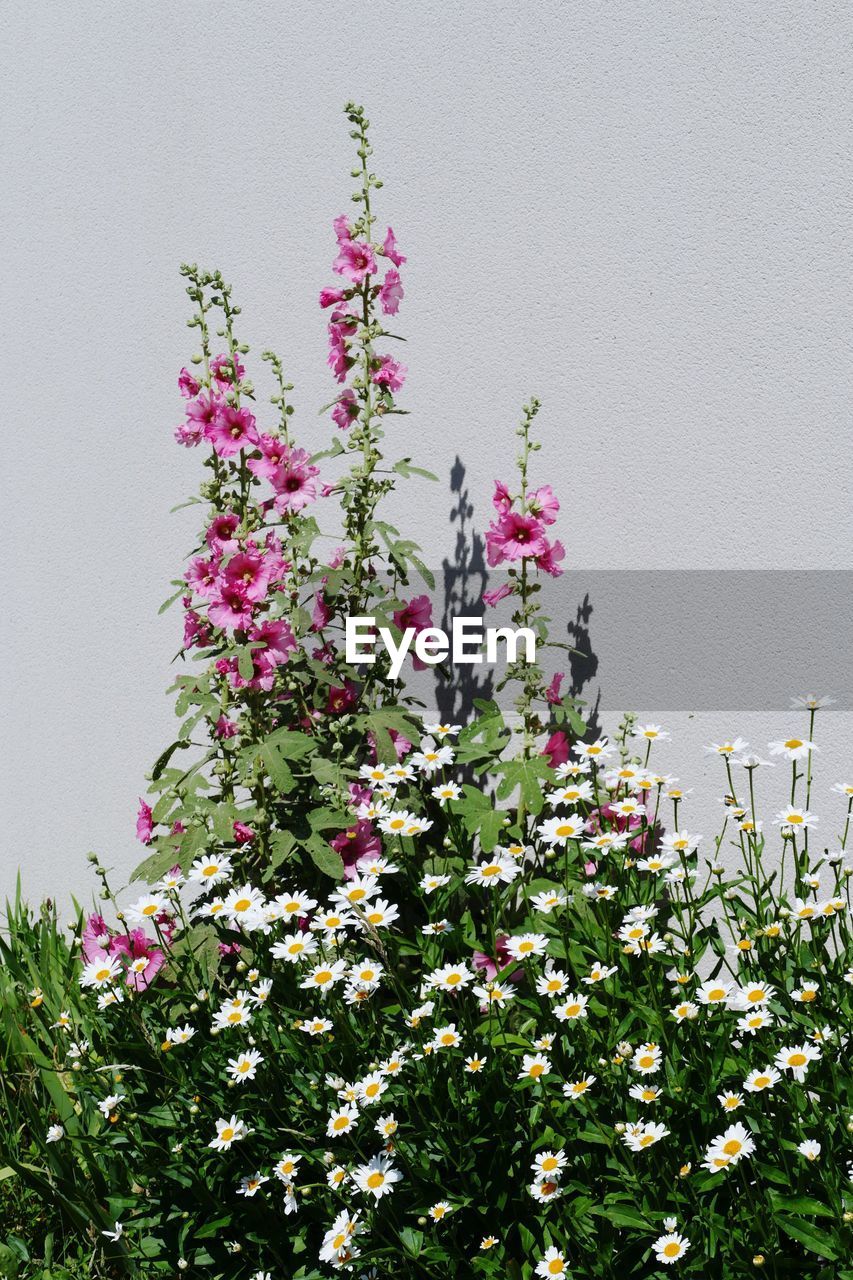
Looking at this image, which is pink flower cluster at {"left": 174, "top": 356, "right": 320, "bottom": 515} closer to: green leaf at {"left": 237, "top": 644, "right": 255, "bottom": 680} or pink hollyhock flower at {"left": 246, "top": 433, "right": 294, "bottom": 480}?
pink hollyhock flower at {"left": 246, "top": 433, "right": 294, "bottom": 480}

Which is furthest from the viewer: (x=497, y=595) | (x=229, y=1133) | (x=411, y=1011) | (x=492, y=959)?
(x=497, y=595)

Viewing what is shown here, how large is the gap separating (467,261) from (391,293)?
1.25 ft

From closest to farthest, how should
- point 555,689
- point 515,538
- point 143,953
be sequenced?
point 143,953
point 515,538
point 555,689

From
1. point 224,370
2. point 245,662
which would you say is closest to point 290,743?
point 245,662

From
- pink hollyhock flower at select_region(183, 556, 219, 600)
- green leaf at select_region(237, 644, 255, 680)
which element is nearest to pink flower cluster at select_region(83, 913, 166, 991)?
green leaf at select_region(237, 644, 255, 680)

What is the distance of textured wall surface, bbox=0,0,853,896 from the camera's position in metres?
2.77

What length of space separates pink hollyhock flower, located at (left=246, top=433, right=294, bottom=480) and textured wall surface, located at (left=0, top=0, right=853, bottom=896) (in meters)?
0.53

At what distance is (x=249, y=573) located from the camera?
2512mm

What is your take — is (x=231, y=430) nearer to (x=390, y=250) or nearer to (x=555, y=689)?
(x=390, y=250)

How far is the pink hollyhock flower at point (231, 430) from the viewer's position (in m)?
2.59

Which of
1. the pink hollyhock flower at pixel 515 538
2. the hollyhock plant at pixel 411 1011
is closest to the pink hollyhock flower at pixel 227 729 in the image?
the hollyhock plant at pixel 411 1011

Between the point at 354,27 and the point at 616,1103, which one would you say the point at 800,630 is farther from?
the point at 354,27

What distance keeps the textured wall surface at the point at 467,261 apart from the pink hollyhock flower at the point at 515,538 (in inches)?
11.3

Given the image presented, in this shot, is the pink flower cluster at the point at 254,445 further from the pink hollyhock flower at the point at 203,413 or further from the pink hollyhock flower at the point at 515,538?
the pink hollyhock flower at the point at 515,538
